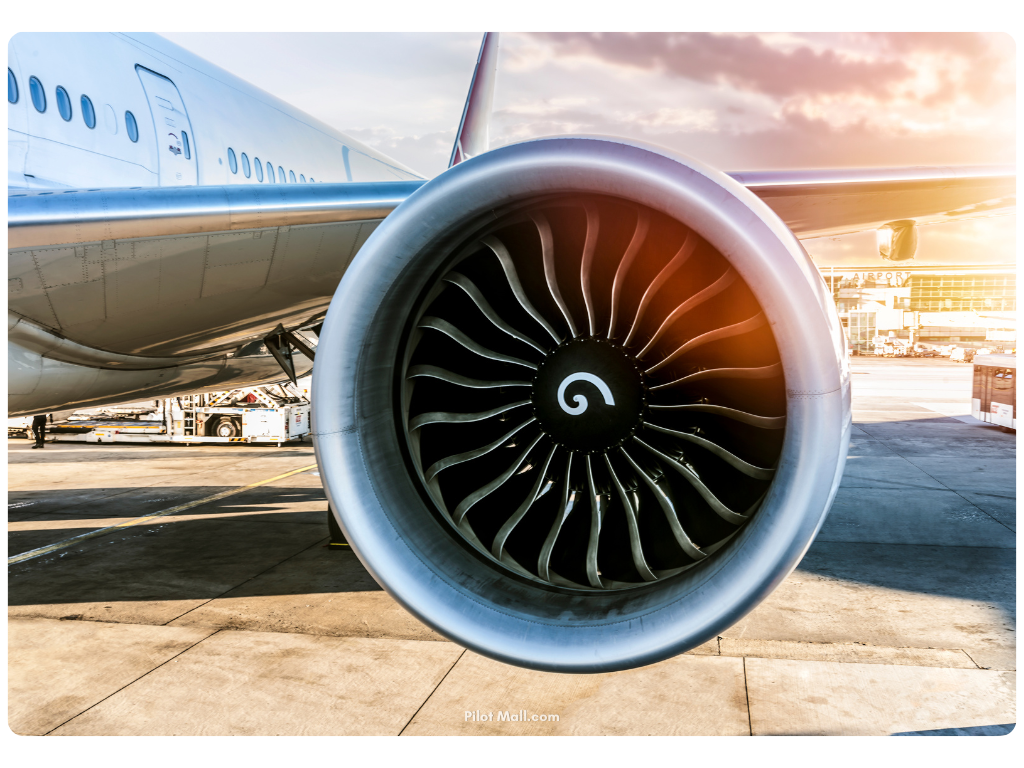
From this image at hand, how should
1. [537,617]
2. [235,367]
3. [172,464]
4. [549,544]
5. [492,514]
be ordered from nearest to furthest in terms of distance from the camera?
[537,617]
[549,544]
[492,514]
[235,367]
[172,464]

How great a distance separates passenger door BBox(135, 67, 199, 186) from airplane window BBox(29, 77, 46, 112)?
76 centimetres

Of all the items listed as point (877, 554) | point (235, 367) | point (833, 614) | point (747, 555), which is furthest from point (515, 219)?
point (877, 554)

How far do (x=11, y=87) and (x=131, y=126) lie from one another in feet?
2.41

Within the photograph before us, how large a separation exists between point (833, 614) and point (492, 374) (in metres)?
2.97

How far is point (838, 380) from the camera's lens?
6.34 feet

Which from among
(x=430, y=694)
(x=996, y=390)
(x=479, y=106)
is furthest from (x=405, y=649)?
(x=996, y=390)

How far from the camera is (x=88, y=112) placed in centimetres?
368

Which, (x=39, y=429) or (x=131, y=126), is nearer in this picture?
(x=131, y=126)

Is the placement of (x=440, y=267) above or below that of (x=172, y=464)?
above

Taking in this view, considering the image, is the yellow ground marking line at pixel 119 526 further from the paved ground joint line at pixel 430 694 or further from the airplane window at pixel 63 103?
the paved ground joint line at pixel 430 694

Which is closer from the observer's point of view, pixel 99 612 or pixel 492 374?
pixel 492 374

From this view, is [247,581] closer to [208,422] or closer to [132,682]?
[132,682]

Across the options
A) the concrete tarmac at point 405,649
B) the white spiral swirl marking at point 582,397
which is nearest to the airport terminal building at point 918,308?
the concrete tarmac at point 405,649

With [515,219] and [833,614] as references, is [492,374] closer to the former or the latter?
[515,219]
